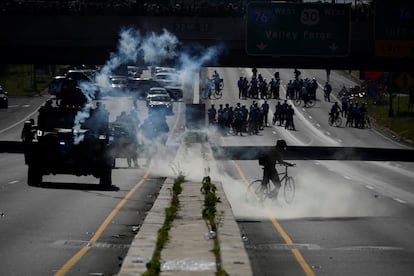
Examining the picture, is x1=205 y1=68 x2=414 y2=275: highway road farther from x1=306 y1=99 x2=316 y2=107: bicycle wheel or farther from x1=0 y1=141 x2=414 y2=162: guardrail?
x1=306 y1=99 x2=316 y2=107: bicycle wheel

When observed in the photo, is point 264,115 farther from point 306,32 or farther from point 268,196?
point 268,196

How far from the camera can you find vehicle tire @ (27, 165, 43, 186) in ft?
109

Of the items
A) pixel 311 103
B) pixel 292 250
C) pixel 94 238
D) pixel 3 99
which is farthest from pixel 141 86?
pixel 292 250

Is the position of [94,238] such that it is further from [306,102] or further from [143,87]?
[306,102]

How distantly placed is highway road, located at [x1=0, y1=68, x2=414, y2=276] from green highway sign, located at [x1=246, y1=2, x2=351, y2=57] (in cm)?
1040

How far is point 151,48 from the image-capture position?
177 ft

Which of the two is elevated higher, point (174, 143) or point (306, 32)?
point (306, 32)

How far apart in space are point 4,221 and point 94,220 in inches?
77.1

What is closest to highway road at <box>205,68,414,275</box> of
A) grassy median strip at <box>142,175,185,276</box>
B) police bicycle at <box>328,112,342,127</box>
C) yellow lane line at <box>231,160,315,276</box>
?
yellow lane line at <box>231,160,315,276</box>

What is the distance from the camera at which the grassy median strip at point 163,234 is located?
14719 millimetres

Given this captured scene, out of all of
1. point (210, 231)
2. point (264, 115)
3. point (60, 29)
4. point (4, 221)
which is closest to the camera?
point (210, 231)

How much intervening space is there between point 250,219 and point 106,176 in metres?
8.83

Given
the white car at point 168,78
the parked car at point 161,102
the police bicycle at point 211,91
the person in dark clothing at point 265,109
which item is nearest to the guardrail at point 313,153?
the person in dark clothing at point 265,109

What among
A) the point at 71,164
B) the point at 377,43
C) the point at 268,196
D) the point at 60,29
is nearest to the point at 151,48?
the point at 60,29
